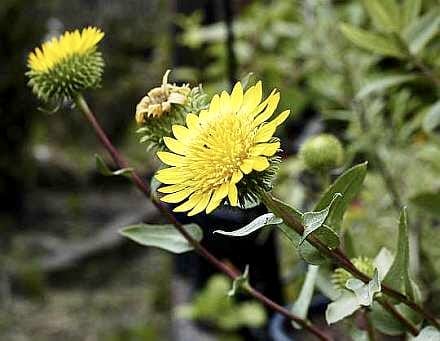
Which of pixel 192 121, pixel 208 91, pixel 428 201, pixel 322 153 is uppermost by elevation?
pixel 192 121

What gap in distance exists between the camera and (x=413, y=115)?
1.15 metres

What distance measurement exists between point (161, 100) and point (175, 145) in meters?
0.05

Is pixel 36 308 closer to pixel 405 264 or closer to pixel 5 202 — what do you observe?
pixel 5 202

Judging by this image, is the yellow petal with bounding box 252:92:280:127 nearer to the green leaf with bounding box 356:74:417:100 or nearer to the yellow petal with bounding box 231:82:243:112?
the yellow petal with bounding box 231:82:243:112

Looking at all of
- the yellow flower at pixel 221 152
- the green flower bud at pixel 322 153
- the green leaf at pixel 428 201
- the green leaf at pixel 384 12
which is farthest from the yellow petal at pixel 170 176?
the green leaf at pixel 384 12

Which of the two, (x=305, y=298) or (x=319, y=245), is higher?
(x=319, y=245)

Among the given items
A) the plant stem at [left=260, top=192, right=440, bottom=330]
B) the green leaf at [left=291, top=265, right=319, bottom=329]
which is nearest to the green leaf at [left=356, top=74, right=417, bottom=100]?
the green leaf at [left=291, top=265, right=319, bottom=329]

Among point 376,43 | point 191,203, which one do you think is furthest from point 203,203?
point 376,43

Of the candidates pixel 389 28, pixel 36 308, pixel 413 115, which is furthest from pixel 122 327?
pixel 389 28

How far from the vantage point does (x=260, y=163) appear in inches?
13.5

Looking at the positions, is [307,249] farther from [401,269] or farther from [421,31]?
[421,31]

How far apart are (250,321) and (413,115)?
0.37 metres

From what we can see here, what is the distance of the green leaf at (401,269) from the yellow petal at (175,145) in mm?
120

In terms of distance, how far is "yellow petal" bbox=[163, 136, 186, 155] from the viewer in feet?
1.28
